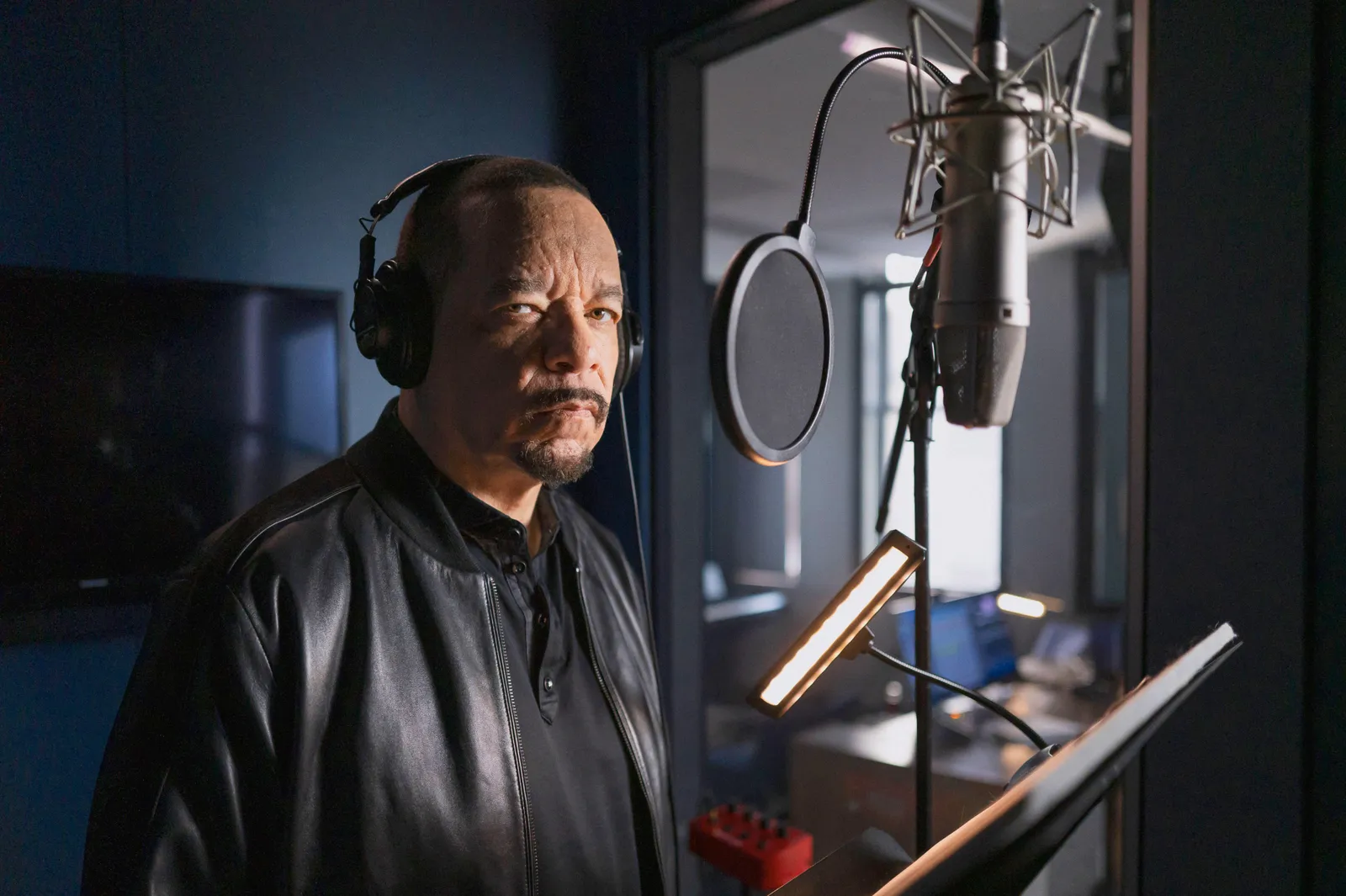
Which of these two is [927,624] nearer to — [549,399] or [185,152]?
[549,399]

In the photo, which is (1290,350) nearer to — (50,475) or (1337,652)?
(1337,652)

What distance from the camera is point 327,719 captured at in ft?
3.34

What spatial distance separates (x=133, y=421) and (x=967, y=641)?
3067 millimetres

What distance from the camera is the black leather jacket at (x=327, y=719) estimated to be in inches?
36.2

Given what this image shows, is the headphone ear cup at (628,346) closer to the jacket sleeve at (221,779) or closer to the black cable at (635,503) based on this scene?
the black cable at (635,503)

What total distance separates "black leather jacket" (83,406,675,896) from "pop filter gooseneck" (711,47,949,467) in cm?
61

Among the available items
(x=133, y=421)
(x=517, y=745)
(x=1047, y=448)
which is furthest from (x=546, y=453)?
(x=1047, y=448)

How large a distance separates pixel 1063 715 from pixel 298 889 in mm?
3242

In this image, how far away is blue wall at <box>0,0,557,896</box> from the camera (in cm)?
147

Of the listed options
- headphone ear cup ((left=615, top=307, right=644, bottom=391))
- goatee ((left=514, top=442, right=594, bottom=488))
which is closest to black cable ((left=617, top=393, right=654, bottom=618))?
headphone ear cup ((left=615, top=307, right=644, bottom=391))

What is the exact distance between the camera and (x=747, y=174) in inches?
177

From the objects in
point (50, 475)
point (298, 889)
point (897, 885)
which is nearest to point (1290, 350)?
point (897, 885)

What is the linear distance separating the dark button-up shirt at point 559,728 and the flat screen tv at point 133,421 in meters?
0.73

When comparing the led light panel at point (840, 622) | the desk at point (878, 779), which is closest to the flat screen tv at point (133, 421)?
the led light panel at point (840, 622)
